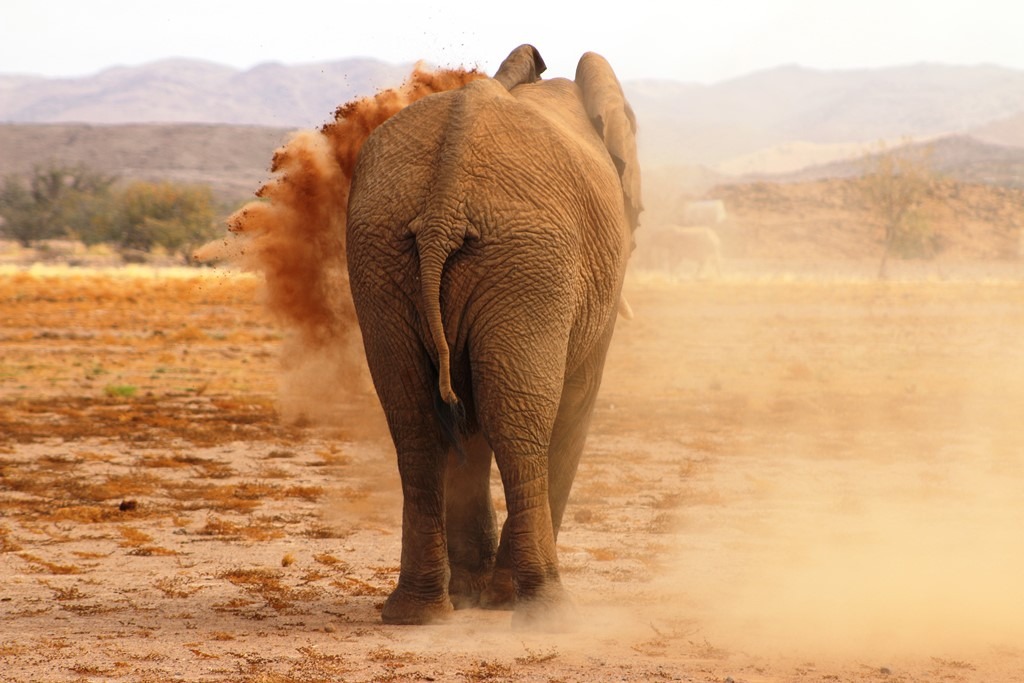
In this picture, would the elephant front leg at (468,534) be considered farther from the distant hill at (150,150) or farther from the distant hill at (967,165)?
the distant hill at (150,150)

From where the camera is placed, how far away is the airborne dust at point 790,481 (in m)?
6.10

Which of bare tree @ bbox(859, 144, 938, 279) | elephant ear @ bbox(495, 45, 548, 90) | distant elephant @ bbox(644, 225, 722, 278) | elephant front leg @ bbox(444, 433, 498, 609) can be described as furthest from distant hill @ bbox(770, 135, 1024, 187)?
elephant front leg @ bbox(444, 433, 498, 609)

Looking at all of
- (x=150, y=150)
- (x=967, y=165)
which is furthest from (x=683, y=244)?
(x=150, y=150)

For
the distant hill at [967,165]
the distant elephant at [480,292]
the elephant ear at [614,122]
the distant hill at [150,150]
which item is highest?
the elephant ear at [614,122]

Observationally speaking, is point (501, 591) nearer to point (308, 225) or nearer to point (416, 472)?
point (416, 472)

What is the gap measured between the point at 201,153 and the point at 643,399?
9849 centimetres

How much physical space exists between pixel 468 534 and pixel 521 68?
2349mm

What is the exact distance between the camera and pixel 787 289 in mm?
36844

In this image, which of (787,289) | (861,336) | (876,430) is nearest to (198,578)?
(876,430)

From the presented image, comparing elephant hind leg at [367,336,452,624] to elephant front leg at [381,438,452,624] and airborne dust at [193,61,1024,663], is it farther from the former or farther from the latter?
airborne dust at [193,61,1024,663]

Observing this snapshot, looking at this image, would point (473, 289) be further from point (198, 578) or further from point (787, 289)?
point (787, 289)

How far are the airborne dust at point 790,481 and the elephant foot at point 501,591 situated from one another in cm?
41

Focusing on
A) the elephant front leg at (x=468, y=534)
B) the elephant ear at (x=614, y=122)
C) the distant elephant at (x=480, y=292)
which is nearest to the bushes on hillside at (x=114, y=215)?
the elephant ear at (x=614, y=122)

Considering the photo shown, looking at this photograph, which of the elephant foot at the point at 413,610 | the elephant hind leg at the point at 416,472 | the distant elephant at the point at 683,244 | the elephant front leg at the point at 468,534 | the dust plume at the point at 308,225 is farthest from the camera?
the distant elephant at the point at 683,244
